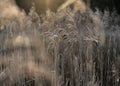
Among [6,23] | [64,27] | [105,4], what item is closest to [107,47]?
[64,27]

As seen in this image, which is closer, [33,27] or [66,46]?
[66,46]

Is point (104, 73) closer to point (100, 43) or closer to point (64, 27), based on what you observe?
point (100, 43)

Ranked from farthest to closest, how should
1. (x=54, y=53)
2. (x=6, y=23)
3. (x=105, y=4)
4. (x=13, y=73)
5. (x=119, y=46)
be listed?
(x=105, y=4) < (x=6, y=23) < (x=119, y=46) < (x=54, y=53) < (x=13, y=73)

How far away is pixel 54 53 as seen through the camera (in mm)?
4840

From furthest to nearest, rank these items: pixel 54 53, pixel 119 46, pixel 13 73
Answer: pixel 119 46 → pixel 54 53 → pixel 13 73

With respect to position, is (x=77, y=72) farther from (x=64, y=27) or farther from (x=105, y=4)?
Result: (x=105, y=4)

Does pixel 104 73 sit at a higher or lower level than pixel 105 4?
lower

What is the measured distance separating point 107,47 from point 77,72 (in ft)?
2.56

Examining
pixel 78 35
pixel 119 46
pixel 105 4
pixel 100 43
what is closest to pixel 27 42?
pixel 78 35

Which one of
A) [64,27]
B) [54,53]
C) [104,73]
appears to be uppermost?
[64,27]

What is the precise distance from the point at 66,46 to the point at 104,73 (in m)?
0.75

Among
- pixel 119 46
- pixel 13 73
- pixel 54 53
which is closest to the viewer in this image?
pixel 13 73

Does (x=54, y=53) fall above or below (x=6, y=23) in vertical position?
below

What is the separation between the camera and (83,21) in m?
5.45
